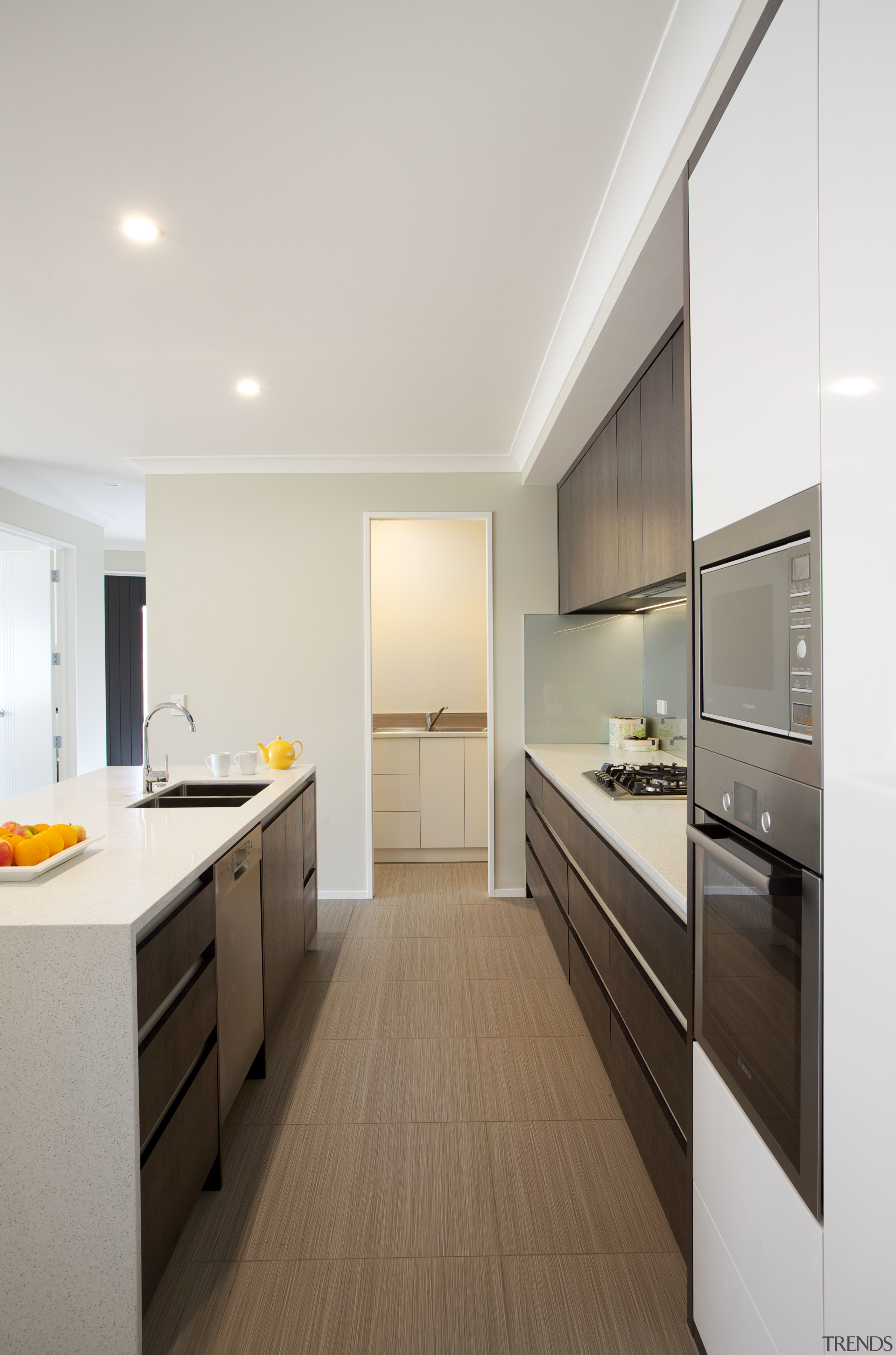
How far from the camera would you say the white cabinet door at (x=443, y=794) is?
4906mm

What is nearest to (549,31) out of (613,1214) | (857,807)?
(857,807)

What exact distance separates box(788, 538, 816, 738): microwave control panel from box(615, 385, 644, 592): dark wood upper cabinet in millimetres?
1517

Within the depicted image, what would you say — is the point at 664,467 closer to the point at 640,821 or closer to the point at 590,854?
the point at 640,821

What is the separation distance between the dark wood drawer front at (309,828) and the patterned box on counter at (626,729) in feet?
5.56

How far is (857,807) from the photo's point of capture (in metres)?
0.85

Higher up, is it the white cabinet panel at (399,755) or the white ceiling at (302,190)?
the white ceiling at (302,190)

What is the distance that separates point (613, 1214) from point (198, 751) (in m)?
3.22

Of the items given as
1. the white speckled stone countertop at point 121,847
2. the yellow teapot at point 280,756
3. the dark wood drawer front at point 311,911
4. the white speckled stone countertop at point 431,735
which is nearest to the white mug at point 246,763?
the white speckled stone countertop at point 121,847

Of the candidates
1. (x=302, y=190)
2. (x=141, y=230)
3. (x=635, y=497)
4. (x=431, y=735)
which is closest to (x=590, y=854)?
(x=635, y=497)

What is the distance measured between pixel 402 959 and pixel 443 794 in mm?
1648

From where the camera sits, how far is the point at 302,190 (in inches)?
70.9

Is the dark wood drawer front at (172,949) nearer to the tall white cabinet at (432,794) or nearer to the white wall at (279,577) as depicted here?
the white wall at (279,577)

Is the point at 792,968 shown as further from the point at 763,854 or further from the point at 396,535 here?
the point at 396,535

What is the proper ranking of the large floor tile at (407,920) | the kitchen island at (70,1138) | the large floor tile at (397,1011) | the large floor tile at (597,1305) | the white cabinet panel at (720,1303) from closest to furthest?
the white cabinet panel at (720,1303)
the kitchen island at (70,1138)
the large floor tile at (597,1305)
the large floor tile at (397,1011)
the large floor tile at (407,920)
